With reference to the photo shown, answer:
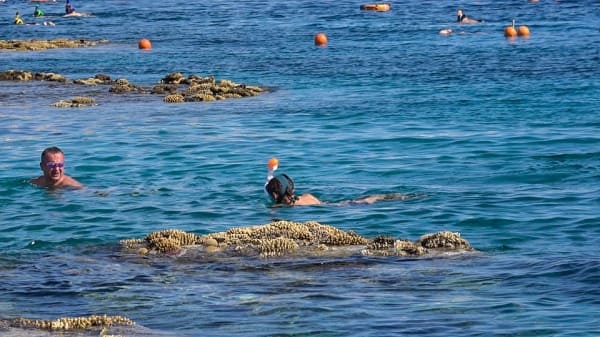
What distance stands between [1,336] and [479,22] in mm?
58895

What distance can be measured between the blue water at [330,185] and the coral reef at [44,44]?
15.8 ft

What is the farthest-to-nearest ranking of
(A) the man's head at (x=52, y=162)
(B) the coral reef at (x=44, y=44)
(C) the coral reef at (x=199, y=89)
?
(B) the coral reef at (x=44, y=44) < (C) the coral reef at (x=199, y=89) < (A) the man's head at (x=52, y=162)

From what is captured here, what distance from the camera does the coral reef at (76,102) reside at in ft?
121

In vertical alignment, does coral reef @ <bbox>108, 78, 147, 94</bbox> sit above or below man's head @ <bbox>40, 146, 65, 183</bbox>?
above

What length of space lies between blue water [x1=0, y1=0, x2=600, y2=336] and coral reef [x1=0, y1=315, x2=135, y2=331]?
1.11ft

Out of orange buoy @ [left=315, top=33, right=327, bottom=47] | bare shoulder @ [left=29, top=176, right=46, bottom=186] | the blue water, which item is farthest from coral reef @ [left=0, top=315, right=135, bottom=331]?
orange buoy @ [left=315, top=33, right=327, bottom=47]

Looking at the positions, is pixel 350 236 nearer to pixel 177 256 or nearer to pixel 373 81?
pixel 177 256

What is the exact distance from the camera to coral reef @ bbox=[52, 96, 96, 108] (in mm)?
36938

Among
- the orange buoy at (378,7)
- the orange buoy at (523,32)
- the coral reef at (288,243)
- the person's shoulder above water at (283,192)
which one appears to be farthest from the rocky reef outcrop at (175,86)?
the orange buoy at (378,7)

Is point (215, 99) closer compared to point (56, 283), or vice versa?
point (56, 283)

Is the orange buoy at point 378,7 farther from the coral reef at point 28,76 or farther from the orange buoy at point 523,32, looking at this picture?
the coral reef at point 28,76

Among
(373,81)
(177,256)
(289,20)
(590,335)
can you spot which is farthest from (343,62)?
(590,335)

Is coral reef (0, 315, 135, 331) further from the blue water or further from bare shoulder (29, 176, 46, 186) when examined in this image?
bare shoulder (29, 176, 46, 186)

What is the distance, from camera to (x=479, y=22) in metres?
69.0
